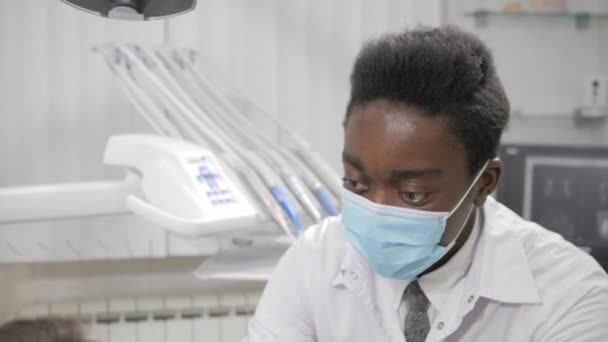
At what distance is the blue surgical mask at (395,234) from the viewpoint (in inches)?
48.3

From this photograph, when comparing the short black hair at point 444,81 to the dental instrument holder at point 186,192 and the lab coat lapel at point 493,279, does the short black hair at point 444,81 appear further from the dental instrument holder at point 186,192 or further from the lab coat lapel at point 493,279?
the dental instrument holder at point 186,192

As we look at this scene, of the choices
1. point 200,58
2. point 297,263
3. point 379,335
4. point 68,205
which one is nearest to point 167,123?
point 68,205

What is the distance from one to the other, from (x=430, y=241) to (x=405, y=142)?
19 centimetres

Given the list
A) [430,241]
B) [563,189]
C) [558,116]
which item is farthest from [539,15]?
[430,241]

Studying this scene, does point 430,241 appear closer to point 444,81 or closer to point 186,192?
point 444,81

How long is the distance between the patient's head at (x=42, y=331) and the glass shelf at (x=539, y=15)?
1.99m

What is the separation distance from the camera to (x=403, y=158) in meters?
1.18

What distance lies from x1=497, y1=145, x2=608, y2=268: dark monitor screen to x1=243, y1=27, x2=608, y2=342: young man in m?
0.80

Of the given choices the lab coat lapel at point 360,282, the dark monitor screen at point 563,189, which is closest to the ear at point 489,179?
the lab coat lapel at point 360,282

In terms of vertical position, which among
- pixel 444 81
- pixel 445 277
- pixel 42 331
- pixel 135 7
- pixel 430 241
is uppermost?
pixel 135 7

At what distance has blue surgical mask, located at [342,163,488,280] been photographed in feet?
4.02

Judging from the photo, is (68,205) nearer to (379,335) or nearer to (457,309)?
(379,335)

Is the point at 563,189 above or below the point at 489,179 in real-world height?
below

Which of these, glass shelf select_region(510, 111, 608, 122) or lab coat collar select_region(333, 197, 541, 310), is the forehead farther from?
glass shelf select_region(510, 111, 608, 122)
